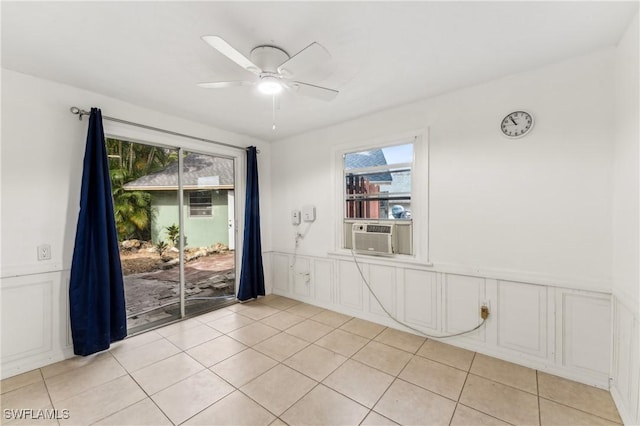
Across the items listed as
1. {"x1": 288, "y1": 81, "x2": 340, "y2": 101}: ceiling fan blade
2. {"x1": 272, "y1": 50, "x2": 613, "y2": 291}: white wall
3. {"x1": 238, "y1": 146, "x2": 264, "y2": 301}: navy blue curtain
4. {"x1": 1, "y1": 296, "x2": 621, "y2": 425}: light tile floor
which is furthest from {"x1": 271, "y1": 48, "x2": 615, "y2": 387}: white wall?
{"x1": 238, "y1": 146, "x2": 264, "y2": 301}: navy blue curtain

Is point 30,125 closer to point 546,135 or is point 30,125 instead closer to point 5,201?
point 5,201

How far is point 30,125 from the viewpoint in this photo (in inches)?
Result: 89.7

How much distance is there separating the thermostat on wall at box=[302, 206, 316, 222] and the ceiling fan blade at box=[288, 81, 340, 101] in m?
1.87

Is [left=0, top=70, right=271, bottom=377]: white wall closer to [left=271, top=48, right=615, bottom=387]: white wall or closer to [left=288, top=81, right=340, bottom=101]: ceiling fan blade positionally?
[left=288, top=81, right=340, bottom=101]: ceiling fan blade

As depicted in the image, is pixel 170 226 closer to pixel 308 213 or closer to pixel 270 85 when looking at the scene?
pixel 308 213

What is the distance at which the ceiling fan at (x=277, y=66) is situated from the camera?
158 cm

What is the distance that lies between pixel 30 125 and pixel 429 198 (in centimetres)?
377

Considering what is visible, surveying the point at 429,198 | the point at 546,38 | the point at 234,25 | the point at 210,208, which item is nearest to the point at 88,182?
the point at 210,208

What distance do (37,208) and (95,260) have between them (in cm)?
64

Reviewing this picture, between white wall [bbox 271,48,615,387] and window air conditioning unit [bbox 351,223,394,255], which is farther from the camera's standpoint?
window air conditioning unit [bbox 351,223,394,255]

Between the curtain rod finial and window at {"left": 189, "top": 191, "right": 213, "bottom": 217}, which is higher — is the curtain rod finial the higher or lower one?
the higher one

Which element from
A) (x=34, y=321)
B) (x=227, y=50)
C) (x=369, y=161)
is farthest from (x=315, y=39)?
(x=34, y=321)

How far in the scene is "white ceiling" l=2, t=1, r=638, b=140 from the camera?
5.03 feet

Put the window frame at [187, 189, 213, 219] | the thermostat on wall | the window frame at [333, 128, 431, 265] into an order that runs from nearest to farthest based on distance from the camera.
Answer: the window frame at [333, 128, 431, 265], the window frame at [187, 189, 213, 219], the thermostat on wall
